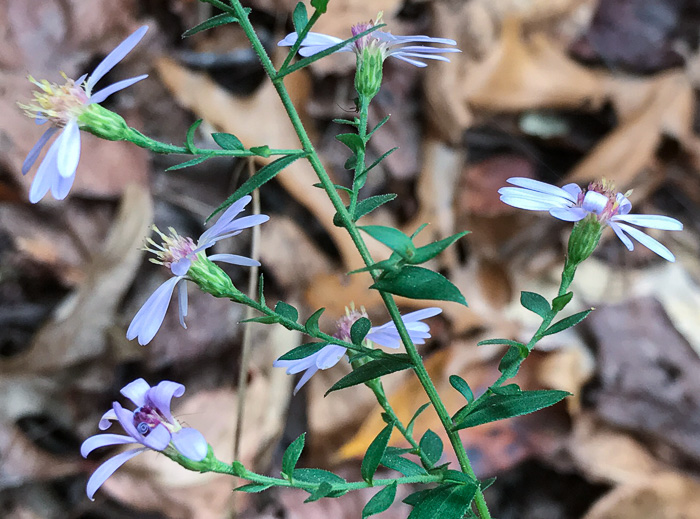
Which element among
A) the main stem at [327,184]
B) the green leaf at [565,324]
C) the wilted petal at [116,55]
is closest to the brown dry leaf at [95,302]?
the wilted petal at [116,55]

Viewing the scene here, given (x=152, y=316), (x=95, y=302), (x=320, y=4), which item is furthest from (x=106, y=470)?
(x=95, y=302)

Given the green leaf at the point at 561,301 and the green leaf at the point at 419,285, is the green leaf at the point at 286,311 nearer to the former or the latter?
the green leaf at the point at 419,285

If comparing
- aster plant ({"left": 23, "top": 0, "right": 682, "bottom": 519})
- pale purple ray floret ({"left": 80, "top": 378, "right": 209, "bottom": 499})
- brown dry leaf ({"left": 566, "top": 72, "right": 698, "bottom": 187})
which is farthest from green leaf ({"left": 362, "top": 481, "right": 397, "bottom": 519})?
brown dry leaf ({"left": 566, "top": 72, "right": 698, "bottom": 187})

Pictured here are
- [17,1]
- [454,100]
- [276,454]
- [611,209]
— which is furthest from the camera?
[454,100]

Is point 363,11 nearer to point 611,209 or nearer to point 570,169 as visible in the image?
point 570,169

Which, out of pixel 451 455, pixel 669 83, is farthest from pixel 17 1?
pixel 669 83
